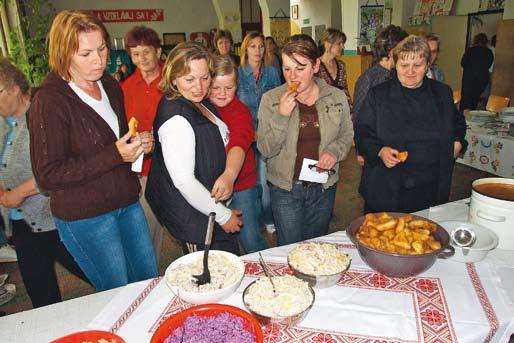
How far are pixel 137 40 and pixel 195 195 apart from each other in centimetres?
144

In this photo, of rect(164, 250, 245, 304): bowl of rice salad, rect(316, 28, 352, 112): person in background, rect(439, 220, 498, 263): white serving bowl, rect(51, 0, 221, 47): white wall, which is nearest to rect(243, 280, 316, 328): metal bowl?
rect(164, 250, 245, 304): bowl of rice salad

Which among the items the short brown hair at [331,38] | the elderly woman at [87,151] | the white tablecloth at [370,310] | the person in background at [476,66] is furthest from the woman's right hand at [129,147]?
the person in background at [476,66]

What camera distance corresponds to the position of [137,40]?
2.46m

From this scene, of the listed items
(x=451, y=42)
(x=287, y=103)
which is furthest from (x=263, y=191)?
(x=451, y=42)

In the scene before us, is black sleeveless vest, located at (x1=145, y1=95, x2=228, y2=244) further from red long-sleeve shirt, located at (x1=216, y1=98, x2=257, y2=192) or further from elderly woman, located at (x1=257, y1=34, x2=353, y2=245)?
elderly woman, located at (x1=257, y1=34, x2=353, y2=245)

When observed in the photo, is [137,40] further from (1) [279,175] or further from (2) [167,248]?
(2) [167,248]

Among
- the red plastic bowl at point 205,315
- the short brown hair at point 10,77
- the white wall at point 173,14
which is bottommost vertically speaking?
the red plastic bowl at point 205,315

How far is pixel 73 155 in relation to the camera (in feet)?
4.57

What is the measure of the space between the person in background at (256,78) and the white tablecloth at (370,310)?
183 cm

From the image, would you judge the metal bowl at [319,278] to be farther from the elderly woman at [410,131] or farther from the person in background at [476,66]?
the person in background at [476,66]

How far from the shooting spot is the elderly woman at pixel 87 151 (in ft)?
4.32

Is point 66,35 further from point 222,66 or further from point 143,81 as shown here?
point 143,81

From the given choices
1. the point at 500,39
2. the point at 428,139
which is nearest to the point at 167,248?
the point at 428,139

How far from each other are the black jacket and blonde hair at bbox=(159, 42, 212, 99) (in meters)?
1.03
